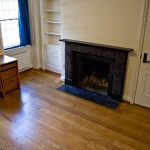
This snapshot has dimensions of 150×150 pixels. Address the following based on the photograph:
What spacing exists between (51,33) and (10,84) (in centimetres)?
158

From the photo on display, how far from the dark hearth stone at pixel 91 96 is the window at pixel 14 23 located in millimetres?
1597

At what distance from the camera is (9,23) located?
422 centimetres

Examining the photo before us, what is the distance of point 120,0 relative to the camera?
9.84ft

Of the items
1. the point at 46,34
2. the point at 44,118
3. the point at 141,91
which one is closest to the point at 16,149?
the point at 44,118

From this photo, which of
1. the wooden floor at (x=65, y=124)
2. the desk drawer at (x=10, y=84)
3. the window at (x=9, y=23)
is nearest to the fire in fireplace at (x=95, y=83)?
the wooden floor at (x=65, y=124)

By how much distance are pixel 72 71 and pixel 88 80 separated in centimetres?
46

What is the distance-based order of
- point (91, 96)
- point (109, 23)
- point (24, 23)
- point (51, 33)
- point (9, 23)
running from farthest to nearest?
point (51, 33) → point (24, 23) → point (9, 23) → point (91, 96) → point (109, 23)

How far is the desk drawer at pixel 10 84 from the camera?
3655 millimetres

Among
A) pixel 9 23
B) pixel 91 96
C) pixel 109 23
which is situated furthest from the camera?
pixel 9 23

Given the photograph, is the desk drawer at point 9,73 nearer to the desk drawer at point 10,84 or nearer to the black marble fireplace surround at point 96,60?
the desk drawer at point 10,84

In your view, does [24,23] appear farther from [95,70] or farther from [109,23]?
[109,23]

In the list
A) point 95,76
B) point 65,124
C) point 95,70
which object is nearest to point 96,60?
point 95,70

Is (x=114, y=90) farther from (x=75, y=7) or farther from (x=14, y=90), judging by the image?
(x=14, y=90)

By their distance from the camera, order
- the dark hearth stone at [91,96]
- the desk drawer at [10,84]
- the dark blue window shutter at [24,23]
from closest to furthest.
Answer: the dark hearth stone at [91,96]
the desk drawer at [10,84]
the dark blue window shutter at [24,23]
